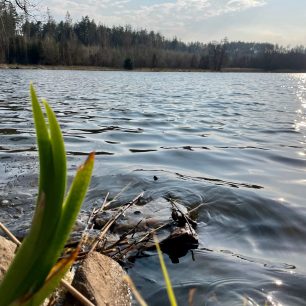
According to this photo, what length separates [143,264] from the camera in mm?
Answer: 2967

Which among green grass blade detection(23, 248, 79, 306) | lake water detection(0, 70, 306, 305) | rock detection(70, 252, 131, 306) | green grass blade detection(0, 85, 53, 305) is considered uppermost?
green grass blade detection(0, 85, 53, 305)

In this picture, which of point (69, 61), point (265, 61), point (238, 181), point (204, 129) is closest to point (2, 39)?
point (69, 61)

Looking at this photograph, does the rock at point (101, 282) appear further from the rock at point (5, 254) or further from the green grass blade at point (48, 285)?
the green grass blade at point (48, 285)

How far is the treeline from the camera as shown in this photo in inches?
3361

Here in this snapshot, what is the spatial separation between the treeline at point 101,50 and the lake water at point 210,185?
51346 mm

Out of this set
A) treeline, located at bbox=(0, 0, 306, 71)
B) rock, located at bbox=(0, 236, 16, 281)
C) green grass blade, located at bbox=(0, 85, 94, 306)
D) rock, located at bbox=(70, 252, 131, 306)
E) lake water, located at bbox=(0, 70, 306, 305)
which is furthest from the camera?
treeline, located at bbox=(0, 0, 306, 71)

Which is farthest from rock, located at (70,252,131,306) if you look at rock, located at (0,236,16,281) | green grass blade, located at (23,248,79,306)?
green grass blade, located at (23,248,79,306)

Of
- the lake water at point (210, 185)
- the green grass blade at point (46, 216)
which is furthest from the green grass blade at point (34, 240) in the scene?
the lake water at point (210, 185)

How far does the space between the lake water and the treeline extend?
5135 cm

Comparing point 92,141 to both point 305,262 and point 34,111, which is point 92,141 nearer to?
point 305,262

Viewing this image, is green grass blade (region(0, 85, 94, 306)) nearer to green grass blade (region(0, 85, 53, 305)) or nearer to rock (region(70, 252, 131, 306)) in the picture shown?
green grass blade (region(0, 85, 53, 305))

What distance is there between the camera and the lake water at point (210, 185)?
2.80m

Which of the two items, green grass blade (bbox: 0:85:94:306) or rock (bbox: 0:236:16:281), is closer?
green grass blade (bbox: 0:85:94:306)

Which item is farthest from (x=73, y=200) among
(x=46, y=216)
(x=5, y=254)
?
(x=5, y=254)
